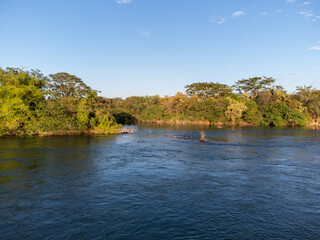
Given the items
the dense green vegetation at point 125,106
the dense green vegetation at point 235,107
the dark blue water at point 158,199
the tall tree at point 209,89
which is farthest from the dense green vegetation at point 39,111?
the tall tree at point 209,89

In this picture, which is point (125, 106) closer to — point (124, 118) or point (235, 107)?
point (124, 118)

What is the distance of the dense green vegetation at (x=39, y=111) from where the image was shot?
39.8m

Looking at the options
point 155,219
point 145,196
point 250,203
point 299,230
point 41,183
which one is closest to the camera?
point 299,230

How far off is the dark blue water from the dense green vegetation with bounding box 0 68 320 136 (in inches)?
863

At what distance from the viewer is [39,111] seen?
44500 millimetres

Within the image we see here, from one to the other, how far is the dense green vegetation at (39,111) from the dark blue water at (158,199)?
20493 mm

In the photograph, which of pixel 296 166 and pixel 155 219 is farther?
pixel 296 166

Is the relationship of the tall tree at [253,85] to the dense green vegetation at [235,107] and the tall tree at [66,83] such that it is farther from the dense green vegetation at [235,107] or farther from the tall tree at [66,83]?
the tall tree at [66,83]

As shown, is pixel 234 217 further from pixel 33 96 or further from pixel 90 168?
pixel 33 96

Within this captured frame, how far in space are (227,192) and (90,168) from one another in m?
11.9

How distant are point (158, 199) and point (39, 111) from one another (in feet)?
129

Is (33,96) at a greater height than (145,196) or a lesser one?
greater

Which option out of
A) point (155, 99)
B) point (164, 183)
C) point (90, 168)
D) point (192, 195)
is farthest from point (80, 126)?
point (155, 99)

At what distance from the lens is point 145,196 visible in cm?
1352
